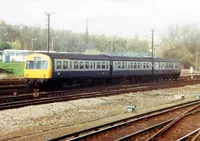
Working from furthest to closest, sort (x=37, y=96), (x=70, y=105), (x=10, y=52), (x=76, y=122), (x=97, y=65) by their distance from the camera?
1. (x=10, y=52)
2. (x=97, y=65)
3. (x=37, y=96)
4. (x=70, y=105)
5. (x=76, y=122)

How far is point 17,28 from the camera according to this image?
466 ft

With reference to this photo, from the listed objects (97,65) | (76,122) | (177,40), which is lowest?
(76,122)

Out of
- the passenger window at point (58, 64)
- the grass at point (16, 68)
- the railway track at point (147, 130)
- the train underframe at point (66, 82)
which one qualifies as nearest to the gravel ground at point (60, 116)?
the railway track at point (147, 130)

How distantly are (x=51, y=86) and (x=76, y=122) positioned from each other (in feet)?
41.1

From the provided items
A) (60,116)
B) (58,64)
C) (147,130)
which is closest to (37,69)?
(58,64)

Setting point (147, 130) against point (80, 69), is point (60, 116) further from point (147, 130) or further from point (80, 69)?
point (80, 69)

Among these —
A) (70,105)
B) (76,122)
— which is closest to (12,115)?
(76,122)

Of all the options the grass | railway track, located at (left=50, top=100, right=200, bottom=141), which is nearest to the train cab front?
railway track, located at (left=50, top=100, right=200, bottom=141)

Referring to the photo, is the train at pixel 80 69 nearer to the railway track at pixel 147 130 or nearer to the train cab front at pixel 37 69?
the train cab front at pixel 37 69

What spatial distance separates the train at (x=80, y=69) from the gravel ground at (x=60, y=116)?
17.3 ft

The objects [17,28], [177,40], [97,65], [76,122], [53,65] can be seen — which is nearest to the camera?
[76,122]

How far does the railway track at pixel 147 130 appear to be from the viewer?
10891 millimetres

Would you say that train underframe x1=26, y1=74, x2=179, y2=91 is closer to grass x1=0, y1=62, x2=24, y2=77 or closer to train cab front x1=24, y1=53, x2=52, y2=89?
train cab front x1=24, y1=53, x2=52, y2=89

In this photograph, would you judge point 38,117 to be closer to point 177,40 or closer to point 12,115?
point 12,115
